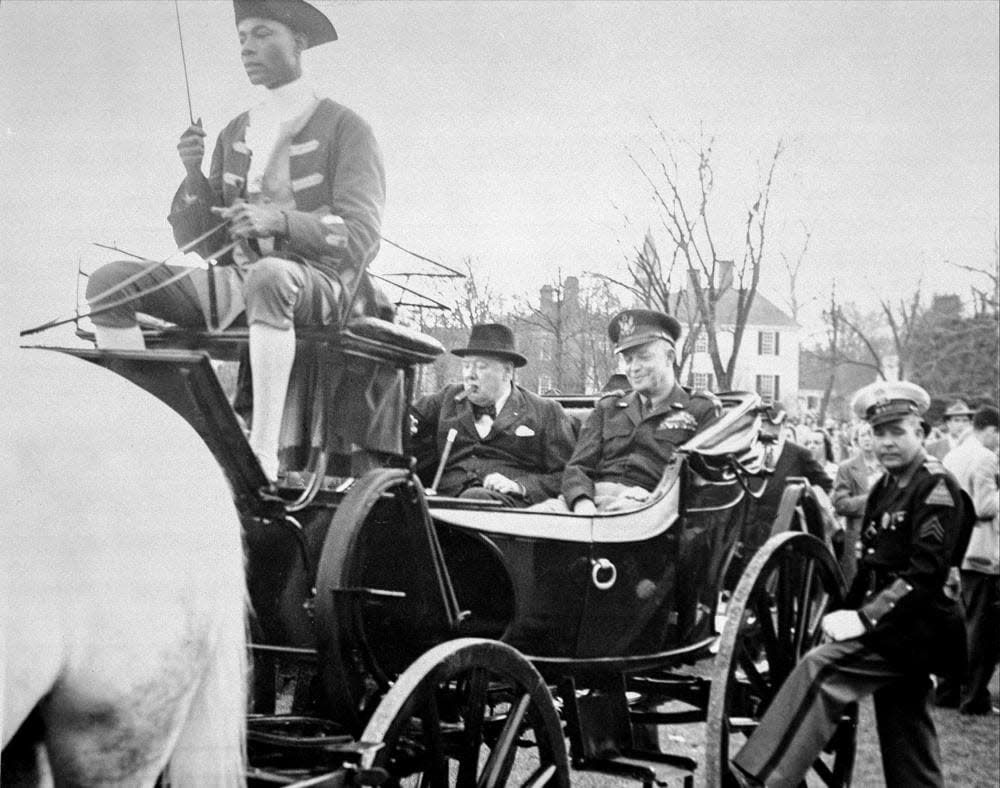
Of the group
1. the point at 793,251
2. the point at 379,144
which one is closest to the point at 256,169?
the point at 379,144

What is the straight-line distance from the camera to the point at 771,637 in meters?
3.23

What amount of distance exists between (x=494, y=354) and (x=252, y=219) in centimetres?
72

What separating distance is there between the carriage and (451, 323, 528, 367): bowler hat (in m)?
0.17

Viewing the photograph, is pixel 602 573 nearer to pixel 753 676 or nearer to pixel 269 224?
pixel 753 676

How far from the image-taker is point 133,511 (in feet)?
5.64

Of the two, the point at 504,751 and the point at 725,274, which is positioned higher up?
the point at 725,274

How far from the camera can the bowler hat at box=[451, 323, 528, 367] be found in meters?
2.42

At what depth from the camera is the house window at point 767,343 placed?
3396 millimetres

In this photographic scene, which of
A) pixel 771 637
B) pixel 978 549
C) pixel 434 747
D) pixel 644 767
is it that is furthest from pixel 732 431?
pixel 978 549

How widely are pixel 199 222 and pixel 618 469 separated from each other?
1.52 meters

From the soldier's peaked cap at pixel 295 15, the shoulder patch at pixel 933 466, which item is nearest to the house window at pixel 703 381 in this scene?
the shoulder patch at pixel 933 466

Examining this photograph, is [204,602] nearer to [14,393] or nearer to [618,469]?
[14,393]

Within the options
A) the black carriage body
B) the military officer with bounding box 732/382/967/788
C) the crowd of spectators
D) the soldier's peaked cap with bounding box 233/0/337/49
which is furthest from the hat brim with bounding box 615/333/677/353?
the crowd of spectators

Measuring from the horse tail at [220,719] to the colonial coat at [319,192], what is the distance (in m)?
0.62
